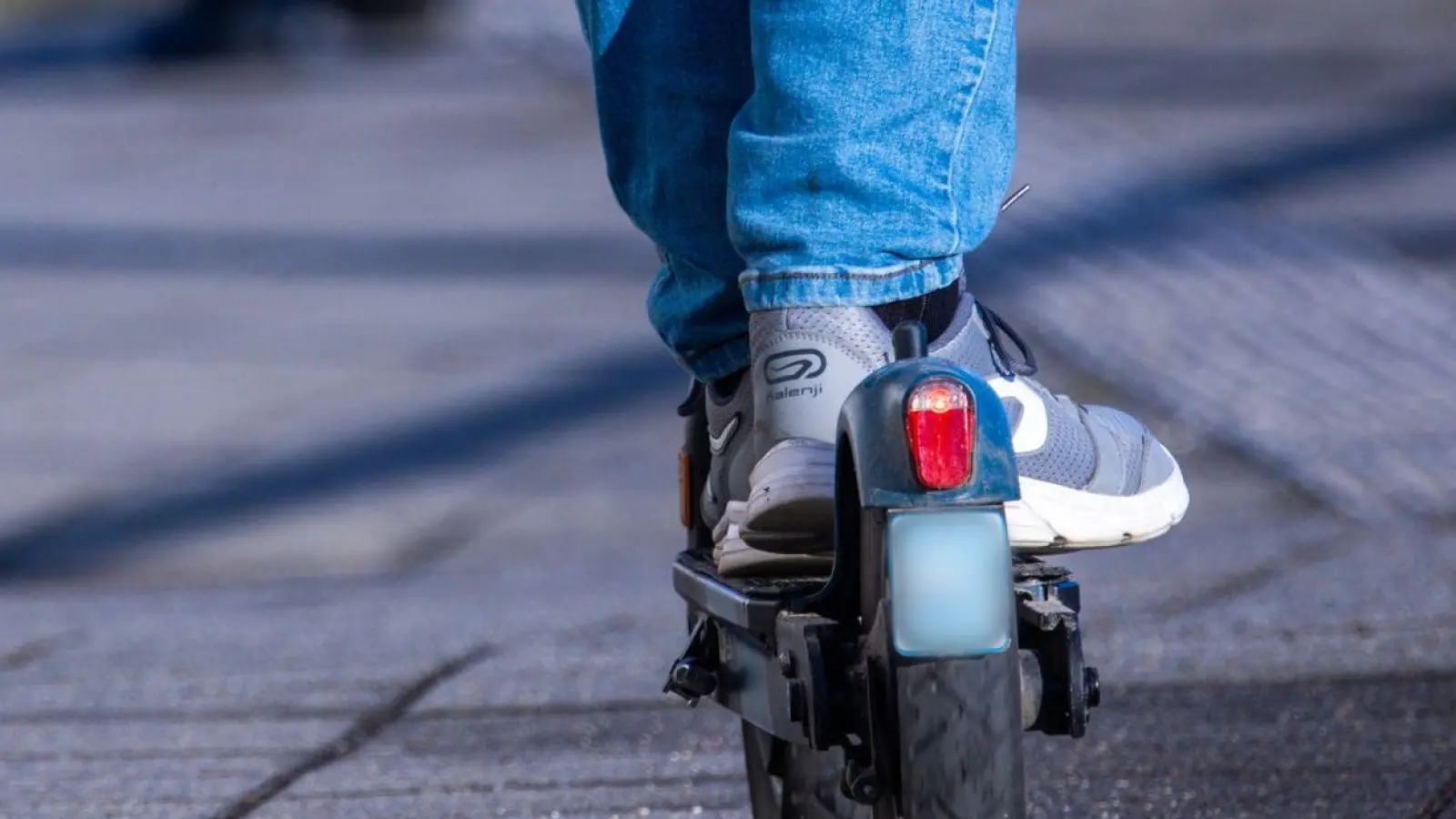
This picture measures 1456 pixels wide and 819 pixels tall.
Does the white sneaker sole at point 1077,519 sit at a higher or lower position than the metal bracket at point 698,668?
higher

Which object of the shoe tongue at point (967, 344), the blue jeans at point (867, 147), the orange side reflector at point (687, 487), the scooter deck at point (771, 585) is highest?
the blue jeans at point (867, 147)

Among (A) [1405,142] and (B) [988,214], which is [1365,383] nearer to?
(A) [1405,142]

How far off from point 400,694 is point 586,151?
19.1ft

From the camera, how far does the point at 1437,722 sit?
2602 millimetres

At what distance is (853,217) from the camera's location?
153cm

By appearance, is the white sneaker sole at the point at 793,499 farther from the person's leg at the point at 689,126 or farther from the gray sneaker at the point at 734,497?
the person's leg at the point at 689,126

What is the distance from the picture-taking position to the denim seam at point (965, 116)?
156 centimetres

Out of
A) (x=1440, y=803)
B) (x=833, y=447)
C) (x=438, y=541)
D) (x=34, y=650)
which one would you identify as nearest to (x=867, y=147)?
(x=833, y=447)

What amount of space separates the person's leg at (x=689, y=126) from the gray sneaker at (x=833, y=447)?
0.51 ft

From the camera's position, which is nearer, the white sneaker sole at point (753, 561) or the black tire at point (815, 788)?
the white sneaker sole at point (753, 561)

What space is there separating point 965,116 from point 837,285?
0.18m

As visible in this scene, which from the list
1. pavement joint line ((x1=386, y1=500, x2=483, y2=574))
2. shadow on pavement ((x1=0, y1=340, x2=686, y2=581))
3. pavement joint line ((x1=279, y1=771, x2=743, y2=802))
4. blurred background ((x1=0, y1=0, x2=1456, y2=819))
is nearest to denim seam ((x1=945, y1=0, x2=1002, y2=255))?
blurred background ((x1=0, y1=0, x2=1456, y2=819))

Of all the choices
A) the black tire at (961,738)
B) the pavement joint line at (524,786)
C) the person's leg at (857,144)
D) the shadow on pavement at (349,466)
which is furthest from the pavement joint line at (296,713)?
the black tire at (961,738)

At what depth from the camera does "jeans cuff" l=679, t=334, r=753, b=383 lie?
178 centimetres
